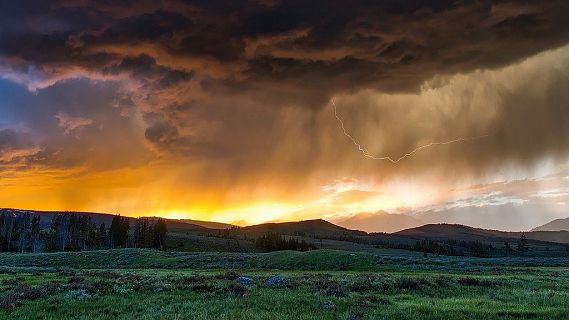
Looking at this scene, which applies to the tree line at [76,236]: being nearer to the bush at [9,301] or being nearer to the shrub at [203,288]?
the shrub at [203,288]

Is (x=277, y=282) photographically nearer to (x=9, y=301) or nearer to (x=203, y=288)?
(x=203, y=288)

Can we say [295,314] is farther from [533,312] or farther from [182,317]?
[533,312]

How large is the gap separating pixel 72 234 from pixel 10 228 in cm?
2113

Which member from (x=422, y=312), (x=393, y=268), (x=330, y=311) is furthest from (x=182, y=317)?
(x=393, y=268)

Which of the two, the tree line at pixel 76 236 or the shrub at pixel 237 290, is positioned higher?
the tree line at pixel 76 236

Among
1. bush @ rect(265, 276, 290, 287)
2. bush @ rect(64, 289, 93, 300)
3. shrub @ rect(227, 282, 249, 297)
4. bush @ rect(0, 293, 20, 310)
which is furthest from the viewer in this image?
bush @ rect(265, 276, 290, 287)

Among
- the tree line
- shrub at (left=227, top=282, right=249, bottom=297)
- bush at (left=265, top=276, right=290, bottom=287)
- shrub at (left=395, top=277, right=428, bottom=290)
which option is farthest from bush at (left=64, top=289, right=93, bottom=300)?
the tree line

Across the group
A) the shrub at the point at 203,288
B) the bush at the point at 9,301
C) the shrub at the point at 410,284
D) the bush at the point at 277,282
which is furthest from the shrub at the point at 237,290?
the shrub at the point at 410,284

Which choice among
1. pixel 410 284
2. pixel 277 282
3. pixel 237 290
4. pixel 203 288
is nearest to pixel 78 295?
pixel 203 288

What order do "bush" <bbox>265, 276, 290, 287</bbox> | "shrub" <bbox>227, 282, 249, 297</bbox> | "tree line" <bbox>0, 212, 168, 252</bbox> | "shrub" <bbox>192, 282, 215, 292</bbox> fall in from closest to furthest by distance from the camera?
"shrub" <bbox>227, 282, 249, 297</bbox> < "shrub" <bbox>192, 282, 215, 292</bbox> < "bush" <bbox>265, 276, 290, 287</bbox> < "tree line" <bbox>0, 212, 168, 252</bbox>

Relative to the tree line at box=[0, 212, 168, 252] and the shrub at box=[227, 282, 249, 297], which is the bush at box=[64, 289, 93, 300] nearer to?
the shrub at box=[227, 282, 249, 297]

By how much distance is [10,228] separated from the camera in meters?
152

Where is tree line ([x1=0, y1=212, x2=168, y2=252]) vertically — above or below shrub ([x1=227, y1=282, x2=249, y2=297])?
above

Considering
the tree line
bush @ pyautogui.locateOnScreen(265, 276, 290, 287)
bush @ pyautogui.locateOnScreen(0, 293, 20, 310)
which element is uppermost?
the tree line
